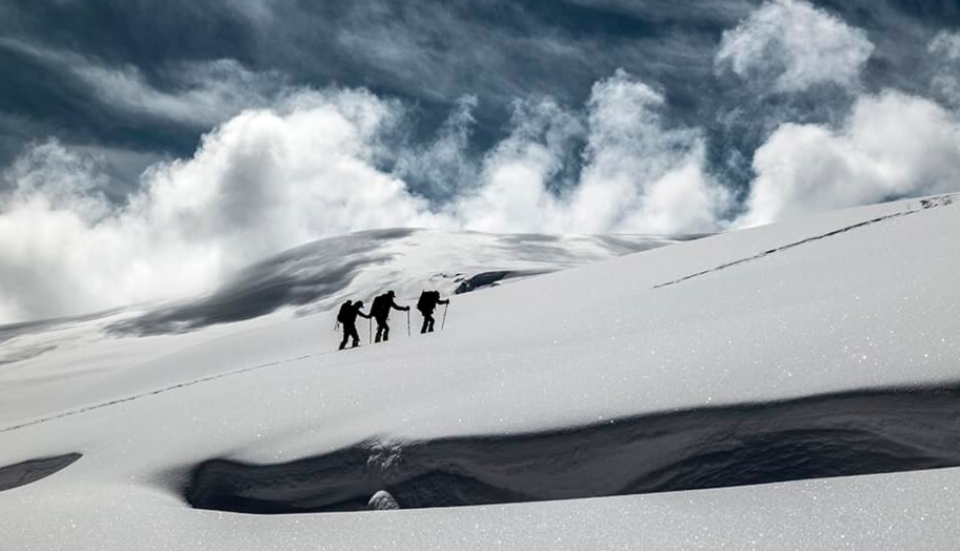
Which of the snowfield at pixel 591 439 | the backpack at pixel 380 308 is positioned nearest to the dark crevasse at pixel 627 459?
the snowfield at pixel 591 439

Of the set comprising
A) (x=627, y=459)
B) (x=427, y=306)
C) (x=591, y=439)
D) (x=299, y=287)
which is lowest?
(x=627, y=459)

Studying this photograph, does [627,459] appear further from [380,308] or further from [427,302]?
[380,308]

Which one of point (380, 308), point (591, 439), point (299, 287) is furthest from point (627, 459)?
point (299, 287)

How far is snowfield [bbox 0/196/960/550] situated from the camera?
356cm

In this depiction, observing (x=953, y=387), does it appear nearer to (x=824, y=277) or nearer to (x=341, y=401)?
(x=824, y=277)

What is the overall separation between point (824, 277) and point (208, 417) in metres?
6.43

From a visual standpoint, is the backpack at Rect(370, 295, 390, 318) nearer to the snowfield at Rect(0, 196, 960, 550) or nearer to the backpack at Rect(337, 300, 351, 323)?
the backpack at Rect(337, 300, 351, 323)

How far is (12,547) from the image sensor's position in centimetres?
420

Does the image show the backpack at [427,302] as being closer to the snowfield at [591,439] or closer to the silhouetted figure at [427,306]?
the silhouetted figure at [427,306]

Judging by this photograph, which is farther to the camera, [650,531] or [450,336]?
[450,336]

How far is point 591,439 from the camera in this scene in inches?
175

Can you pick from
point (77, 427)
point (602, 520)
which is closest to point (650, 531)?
point (602, 520)

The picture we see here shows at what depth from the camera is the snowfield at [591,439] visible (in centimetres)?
356

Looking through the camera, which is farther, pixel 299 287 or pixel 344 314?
pixel 299 287
